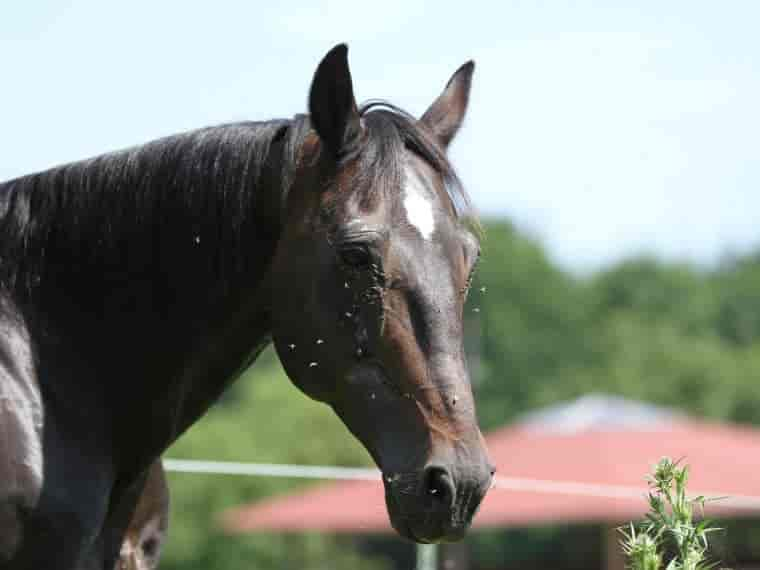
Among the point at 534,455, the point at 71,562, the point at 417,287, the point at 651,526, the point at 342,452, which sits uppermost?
the point at 417,287

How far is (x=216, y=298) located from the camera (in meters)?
3.60

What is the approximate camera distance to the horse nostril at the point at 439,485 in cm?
309

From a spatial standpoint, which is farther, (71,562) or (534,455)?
(534,455)

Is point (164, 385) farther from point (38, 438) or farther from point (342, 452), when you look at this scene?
point (342, 452)

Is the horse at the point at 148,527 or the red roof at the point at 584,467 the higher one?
the horse at the point at 148,527

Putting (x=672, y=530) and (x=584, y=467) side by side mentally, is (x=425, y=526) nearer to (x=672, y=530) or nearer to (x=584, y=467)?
(x=672, y=530)

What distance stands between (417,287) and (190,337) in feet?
2.26

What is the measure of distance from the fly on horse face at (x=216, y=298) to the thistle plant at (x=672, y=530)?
50 centimetres

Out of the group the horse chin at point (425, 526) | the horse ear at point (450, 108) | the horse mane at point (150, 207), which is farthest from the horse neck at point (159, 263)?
the horse chin at point (425, 526)

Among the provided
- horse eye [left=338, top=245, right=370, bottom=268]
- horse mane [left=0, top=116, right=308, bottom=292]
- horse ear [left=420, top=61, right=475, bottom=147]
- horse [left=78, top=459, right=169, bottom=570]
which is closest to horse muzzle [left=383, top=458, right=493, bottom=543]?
horse eye [left=338, top=245, right=370, bottom=268]

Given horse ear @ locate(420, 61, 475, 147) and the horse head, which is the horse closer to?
the horse head

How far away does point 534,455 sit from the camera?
17969mm

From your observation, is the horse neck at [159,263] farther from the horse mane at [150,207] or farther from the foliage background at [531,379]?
the foliage background at [531,379]

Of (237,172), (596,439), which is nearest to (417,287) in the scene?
(237,172)
